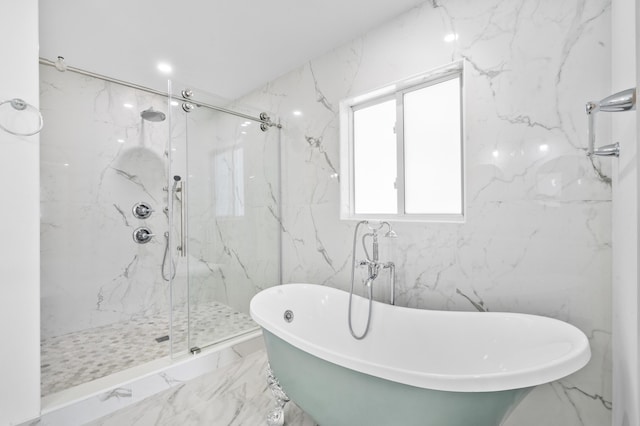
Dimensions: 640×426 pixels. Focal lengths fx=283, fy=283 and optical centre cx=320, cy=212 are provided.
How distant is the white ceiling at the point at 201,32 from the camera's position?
5.90 feet

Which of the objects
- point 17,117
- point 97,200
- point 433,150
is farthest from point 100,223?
point 433,150

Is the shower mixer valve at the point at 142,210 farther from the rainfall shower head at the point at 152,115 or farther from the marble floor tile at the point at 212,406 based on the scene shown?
the marble floor tile at the point at 212,406

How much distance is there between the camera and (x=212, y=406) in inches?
64.2

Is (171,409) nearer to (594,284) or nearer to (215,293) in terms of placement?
(215,293)

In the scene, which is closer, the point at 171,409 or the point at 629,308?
the point at 629,308

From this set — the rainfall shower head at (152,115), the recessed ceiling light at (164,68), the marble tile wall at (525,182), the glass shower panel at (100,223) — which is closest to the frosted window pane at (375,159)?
the marble tile wall at (525,182)

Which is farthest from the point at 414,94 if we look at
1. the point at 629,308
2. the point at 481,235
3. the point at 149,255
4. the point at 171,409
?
the point at 149,255

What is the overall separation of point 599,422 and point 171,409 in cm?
209

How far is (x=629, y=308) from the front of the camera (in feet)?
2.81

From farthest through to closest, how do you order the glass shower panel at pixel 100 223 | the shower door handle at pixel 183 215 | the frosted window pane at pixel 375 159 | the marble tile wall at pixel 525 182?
1. the glass shower panel at pixel 100 223
2. the frosted window pane at pixel 375 159
3. the shower door handle at pixel 183 215
4. the marble tile wall at pixel 525 182

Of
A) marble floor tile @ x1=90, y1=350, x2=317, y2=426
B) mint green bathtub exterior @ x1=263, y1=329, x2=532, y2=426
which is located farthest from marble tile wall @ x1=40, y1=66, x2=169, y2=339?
mint green bathtub exterior @ x1=263, y1=329, x2=532, y2=426

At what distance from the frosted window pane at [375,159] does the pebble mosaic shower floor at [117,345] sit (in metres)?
1.36

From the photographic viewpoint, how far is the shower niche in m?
1.97

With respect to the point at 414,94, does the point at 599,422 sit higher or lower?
lower
